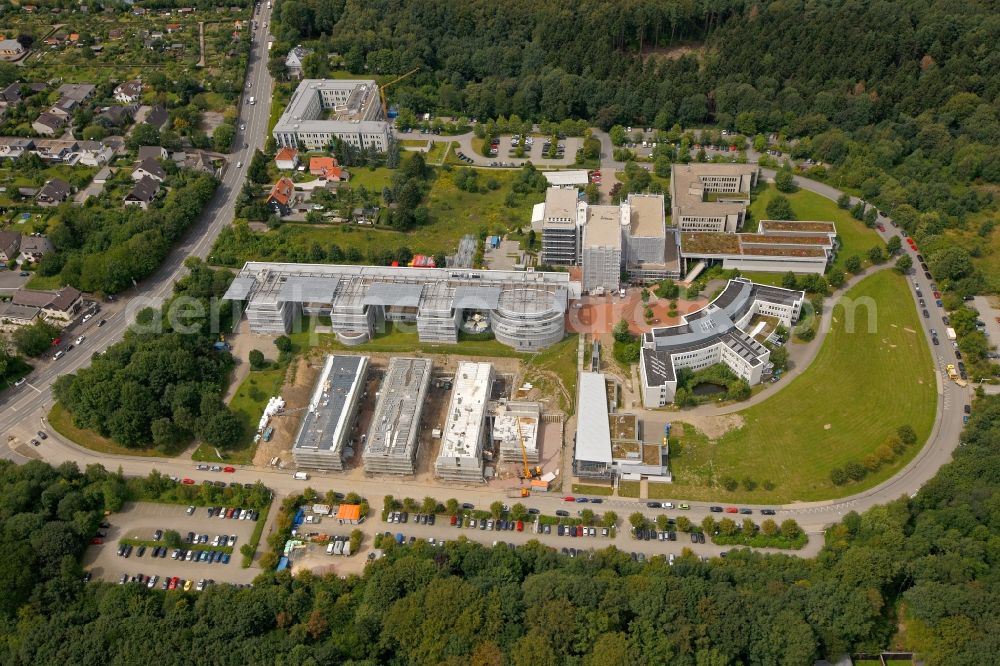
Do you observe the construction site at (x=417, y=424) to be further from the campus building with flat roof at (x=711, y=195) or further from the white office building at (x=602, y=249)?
the campus building with flat roof at (x=711, y=195)

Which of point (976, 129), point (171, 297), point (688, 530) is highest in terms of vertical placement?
point (976, 129)

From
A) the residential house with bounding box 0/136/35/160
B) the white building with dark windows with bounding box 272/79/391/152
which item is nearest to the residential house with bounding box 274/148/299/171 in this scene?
the white building with dark windows with bounding box 272/79/391/152

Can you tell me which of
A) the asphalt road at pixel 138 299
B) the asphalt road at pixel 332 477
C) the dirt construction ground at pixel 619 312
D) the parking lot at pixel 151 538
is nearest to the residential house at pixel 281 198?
the asphalt road at pixel 138 299

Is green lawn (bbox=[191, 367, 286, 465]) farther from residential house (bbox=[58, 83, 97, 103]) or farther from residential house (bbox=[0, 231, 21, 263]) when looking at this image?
residential house (bbox=[58, 83, 97, 103])

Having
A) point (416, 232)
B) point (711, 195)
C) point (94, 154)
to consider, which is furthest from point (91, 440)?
point (711, 195)

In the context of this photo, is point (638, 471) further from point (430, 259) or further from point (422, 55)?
point (422, 55)

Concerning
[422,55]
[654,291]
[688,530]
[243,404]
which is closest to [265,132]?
[422,55]

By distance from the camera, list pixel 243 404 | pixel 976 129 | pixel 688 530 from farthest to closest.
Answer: pixel 976 129 → pixel 243 404 → pixel 688 530
